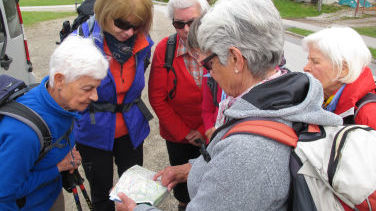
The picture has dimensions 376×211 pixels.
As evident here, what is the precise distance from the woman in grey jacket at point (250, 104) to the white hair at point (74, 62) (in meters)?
0.77

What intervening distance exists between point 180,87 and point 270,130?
1486 mm

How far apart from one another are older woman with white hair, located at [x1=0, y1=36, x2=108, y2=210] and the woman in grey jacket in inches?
32.2

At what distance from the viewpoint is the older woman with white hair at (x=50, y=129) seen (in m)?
1.52

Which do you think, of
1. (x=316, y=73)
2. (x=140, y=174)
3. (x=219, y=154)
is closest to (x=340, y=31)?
(x=316, y=73)

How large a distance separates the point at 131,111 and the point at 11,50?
2.42 metres

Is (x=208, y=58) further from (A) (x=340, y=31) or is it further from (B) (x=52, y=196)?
(B) (x=52, y=196)

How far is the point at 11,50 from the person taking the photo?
3.80 meters

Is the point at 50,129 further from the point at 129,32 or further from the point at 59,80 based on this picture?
the point at 129,32

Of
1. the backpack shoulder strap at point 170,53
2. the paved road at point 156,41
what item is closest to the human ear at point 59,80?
the backpack shoulder strap at point 170,53

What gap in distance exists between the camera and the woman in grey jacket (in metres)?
1.00

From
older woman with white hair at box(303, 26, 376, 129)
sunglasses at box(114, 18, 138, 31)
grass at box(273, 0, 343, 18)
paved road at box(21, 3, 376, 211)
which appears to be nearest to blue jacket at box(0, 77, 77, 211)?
sunglasses at box(114, 18, 138, 31)

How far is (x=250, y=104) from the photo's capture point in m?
1.10

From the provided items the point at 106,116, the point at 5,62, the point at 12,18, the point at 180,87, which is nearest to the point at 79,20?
the point at 106,116

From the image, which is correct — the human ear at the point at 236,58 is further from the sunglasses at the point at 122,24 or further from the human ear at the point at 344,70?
the sunglasses at the point at 122,24
